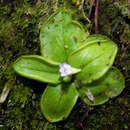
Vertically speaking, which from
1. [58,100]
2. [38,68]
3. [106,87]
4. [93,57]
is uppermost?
A: [93,57]

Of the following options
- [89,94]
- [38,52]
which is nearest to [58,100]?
[89,94]

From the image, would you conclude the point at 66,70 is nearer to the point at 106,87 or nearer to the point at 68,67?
the point at 68,67

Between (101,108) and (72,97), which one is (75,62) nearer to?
(72,97)

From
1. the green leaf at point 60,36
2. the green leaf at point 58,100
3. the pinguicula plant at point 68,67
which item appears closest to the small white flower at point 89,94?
the pinguicula plant at point 68,67

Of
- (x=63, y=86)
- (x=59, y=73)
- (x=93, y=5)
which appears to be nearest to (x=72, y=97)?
(x=63, y=86)

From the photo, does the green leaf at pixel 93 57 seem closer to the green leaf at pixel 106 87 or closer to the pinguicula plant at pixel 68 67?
the pinguicula plant at pixel 68 67

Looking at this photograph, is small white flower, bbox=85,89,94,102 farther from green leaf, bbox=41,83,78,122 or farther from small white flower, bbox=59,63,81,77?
small white flower, bbox=59,63,81,77
